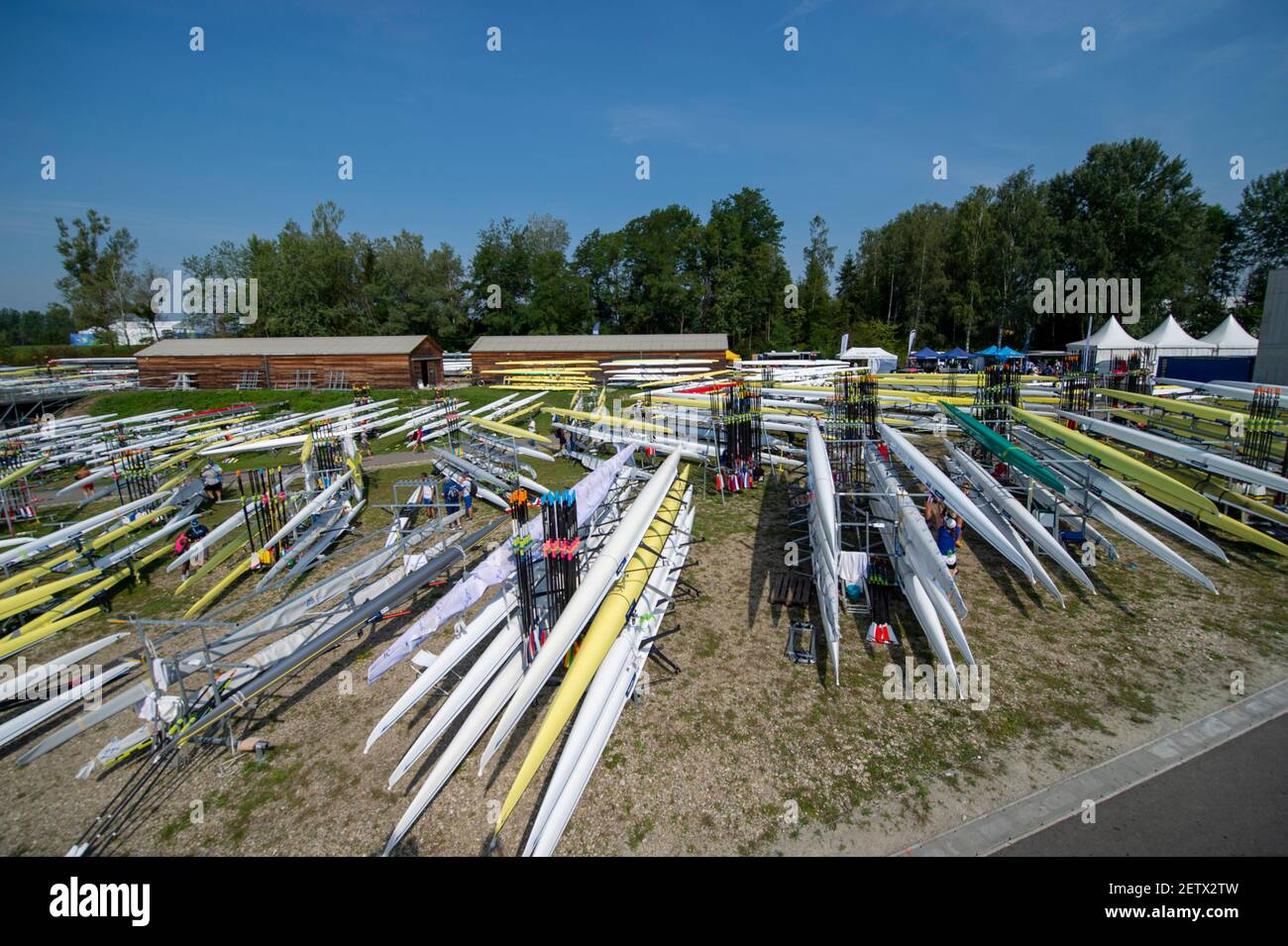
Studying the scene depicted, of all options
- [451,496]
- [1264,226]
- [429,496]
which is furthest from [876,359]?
[1264,226]

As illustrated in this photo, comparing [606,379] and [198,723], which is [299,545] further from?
[606,379]

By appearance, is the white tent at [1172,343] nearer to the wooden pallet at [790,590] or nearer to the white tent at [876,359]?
the white tent at [876,359]

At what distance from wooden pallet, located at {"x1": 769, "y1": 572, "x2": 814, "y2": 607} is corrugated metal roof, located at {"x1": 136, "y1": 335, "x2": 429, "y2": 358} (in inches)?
1318

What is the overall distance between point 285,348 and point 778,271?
49.4 m

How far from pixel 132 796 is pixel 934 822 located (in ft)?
28.4

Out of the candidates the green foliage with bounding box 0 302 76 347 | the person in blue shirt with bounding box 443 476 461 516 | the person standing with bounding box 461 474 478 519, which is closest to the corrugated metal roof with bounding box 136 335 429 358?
the person standing with bounding box 461 474 478 519

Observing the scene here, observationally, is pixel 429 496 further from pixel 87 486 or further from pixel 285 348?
pixel 285 348

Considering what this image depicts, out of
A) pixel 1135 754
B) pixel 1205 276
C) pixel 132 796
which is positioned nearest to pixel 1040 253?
pixel 1205 276

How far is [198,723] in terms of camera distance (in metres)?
6.20

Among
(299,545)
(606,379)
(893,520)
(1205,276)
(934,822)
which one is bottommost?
(934,822)

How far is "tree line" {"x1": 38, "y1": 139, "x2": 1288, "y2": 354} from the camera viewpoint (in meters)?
44.9

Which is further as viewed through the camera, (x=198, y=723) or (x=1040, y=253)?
(x=1040, y=253)

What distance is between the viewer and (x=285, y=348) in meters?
37.9

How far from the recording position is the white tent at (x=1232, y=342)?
31422 millimetres
